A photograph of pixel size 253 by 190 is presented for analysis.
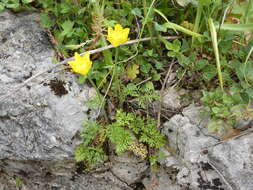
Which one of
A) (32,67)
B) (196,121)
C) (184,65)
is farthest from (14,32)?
(196,121)

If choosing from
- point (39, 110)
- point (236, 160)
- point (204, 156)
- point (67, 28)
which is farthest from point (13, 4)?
point (236, 160)

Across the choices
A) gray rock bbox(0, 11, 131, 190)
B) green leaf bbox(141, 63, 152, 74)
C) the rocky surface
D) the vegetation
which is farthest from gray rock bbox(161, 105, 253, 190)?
gray rock bbox(0, 11, 131, 190)

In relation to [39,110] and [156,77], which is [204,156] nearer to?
[156,77]

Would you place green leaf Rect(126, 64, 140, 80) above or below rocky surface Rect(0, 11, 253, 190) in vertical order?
above

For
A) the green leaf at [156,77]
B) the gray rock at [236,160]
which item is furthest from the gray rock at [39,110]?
the gray rock at [236,160]

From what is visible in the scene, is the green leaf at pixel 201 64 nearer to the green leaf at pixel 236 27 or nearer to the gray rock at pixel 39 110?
the green leaf at pixel 236 27

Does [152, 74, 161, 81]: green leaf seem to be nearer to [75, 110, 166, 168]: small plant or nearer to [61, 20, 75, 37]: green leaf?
[75, 110, 166, 168]: small plant
